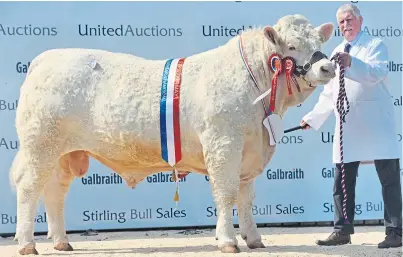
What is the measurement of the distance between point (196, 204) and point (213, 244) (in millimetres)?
1278

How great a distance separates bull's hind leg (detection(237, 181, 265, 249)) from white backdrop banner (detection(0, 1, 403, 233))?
6.03 feet

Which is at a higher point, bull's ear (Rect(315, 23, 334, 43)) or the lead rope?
bull's ear (Rect(315, 23, 334, 43))

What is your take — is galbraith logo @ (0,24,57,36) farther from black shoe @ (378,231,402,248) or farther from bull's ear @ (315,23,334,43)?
black shoe @ (378,231,402,248)

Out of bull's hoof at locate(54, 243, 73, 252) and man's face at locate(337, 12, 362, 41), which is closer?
man's face at locate(337, 12, 362, 41)

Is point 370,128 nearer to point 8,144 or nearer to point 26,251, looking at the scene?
point 26,251

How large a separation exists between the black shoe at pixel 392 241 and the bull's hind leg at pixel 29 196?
9.67 ft

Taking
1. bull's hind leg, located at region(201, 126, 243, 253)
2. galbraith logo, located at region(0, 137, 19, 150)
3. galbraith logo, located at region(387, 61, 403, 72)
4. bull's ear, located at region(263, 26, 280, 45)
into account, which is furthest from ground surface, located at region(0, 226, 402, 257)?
galbraith logo, located at region(387, 61, 403, 72)

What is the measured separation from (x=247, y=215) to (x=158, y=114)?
1193 millimetres

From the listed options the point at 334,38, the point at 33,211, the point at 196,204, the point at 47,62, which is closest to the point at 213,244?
the point at 196,204

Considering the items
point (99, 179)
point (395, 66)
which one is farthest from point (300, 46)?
point (99, 179)

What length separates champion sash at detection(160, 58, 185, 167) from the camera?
18.5 feet

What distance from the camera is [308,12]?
801 cm

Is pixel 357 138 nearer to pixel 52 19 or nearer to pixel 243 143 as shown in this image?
pixel 243 143

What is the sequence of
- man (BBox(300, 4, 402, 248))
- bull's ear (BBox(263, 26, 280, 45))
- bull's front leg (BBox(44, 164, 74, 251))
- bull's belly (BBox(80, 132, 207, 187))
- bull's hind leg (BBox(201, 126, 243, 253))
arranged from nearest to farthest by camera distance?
bull's hind leg (BBox(201, 126, 243, 253)) → bull's ear (BBox(263, 26, 280, 45)) → bull's belly (BBox(80, 132, 207, 187)) → man (BBox(300, 4, 402, 248)) → bull's front leg (BBox(44, 164, 74, 251))
